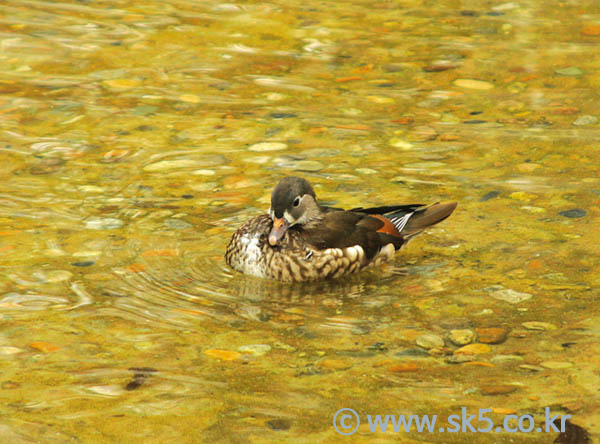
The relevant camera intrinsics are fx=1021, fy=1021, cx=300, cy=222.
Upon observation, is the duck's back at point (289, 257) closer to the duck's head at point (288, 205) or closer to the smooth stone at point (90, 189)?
the duck's head at point (288, 205)

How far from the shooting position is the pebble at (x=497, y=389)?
576 cm

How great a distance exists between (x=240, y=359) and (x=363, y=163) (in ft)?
12.6

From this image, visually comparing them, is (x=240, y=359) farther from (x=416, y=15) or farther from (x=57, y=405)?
(x=416, y=15)

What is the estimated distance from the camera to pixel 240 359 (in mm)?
6238

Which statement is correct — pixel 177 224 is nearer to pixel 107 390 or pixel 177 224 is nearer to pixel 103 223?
pixel 103 223

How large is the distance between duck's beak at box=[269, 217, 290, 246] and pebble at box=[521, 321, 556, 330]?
184 centimetres

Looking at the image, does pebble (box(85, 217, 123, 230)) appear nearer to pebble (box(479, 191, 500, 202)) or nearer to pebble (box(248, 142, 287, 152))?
pebble (box(248, 142, 287, 152))

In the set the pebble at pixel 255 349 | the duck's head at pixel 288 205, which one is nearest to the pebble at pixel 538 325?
the pebble at pixel 255 349

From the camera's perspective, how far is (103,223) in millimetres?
8414

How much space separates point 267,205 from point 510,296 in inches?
98.2

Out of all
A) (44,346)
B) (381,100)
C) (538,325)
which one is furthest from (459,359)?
(381,100)

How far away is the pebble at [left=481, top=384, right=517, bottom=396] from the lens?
576cm

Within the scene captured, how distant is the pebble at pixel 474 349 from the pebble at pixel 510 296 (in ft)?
2.45

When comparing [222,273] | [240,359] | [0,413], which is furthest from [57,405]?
[222,273]
